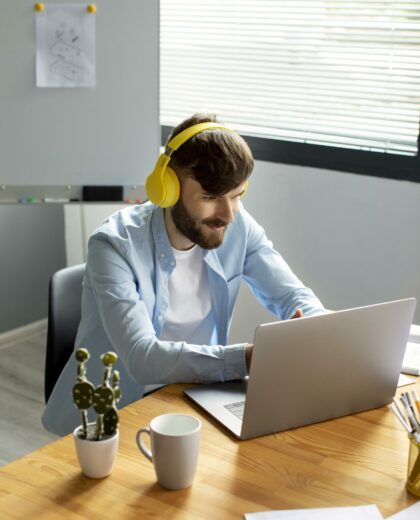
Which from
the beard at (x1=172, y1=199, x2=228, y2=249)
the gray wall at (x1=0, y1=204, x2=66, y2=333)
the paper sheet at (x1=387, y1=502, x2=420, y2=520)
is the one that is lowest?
the gray wall at (x1=0, y1=204, x2=66, y2=333)

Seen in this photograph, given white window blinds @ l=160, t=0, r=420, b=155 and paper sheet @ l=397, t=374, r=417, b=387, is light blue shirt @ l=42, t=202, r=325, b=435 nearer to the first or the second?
paper sheet @ l=397, t=374, r=417, b=387

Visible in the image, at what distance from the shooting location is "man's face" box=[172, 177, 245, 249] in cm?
177

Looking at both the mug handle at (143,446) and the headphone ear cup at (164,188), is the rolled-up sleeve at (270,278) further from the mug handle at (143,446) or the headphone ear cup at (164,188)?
the mug handle at (143,446)

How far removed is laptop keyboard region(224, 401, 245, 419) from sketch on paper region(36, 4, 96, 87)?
148cm

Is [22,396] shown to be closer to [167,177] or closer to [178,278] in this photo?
[178,278]

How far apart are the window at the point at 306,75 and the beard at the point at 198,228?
110 cm

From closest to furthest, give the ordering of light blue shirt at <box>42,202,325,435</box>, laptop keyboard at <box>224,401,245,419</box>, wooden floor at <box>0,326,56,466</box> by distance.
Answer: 1. laptop keyboard at <box>224,401,245,419</box>
2. light blue shirt at <box>42,202,325,435</box>
3. wooden floor at <box>0,326,56,466</box>

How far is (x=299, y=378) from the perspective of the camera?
137 centimetres

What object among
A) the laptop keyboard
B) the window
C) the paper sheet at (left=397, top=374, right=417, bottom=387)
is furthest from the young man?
the window

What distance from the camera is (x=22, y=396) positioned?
10.3 ft

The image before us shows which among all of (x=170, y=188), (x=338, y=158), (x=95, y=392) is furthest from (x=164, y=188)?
(x=338, y=158)

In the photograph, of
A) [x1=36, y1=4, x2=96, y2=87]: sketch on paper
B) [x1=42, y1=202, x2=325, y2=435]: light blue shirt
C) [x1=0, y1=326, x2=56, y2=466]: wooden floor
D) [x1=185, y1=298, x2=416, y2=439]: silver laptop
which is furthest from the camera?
[x1=0, y1=326, x2=56, y2=466]: wooden floor

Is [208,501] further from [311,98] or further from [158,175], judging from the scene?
[311,98]

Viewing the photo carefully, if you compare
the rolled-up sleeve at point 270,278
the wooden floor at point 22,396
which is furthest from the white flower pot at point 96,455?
the wooden floor at point 22,396
